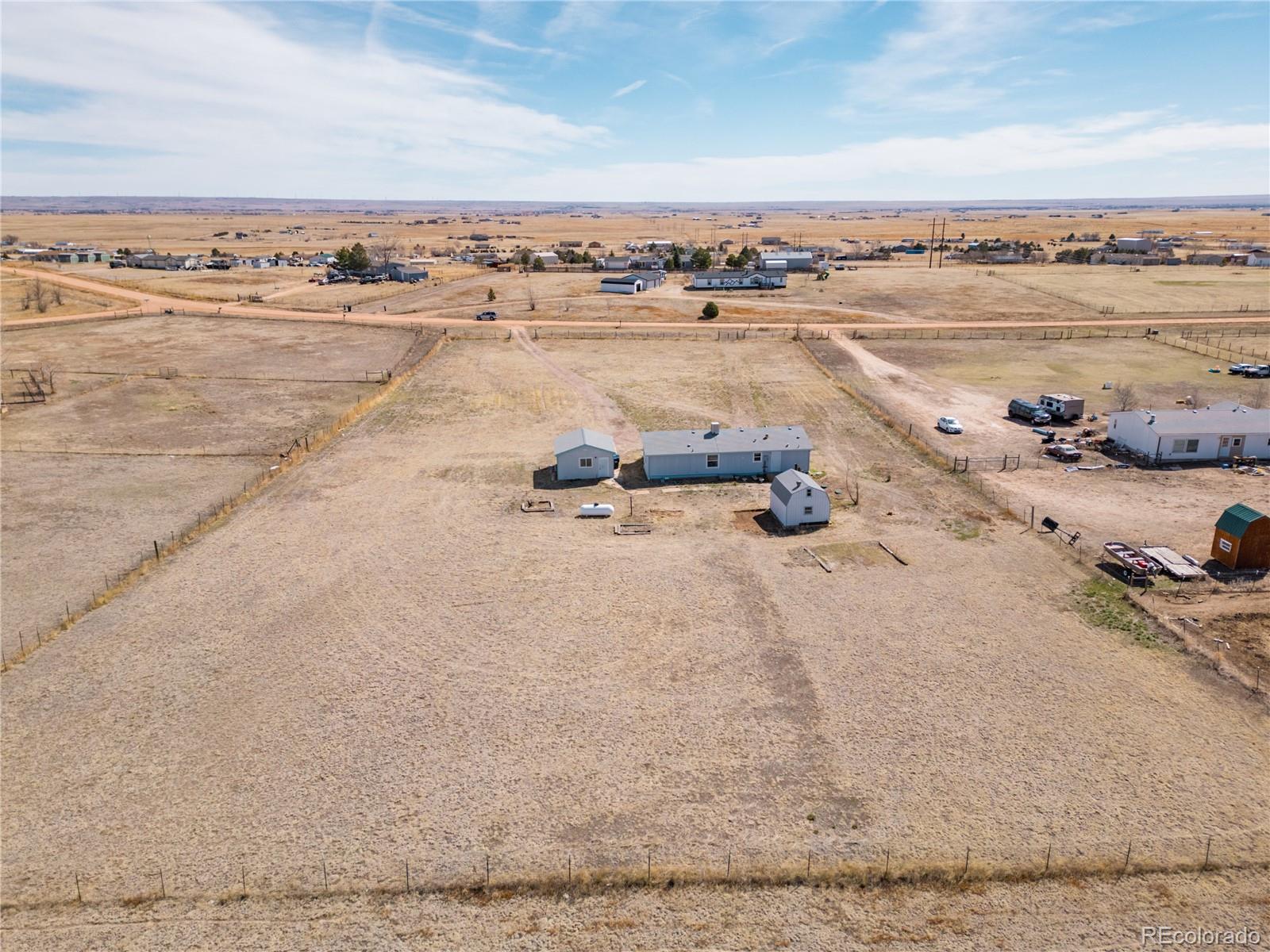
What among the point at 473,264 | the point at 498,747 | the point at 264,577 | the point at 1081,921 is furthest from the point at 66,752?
the point at 473,264

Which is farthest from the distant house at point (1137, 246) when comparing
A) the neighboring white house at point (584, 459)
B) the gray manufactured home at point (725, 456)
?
the neighboring white house at point (584, 459)

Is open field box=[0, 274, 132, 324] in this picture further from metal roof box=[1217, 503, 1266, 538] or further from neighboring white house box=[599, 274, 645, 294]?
metal roof box=[1217, 503, 1266, 538]

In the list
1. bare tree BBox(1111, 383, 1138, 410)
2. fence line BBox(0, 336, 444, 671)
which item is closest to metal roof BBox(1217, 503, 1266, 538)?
bare tree BBox(1111, 383, 1138, 410)

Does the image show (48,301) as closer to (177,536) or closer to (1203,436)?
(177,536)

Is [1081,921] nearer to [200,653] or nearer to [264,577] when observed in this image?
[200,653]

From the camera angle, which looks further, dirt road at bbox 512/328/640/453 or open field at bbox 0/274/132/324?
open field at bbox 0/274/132/324
